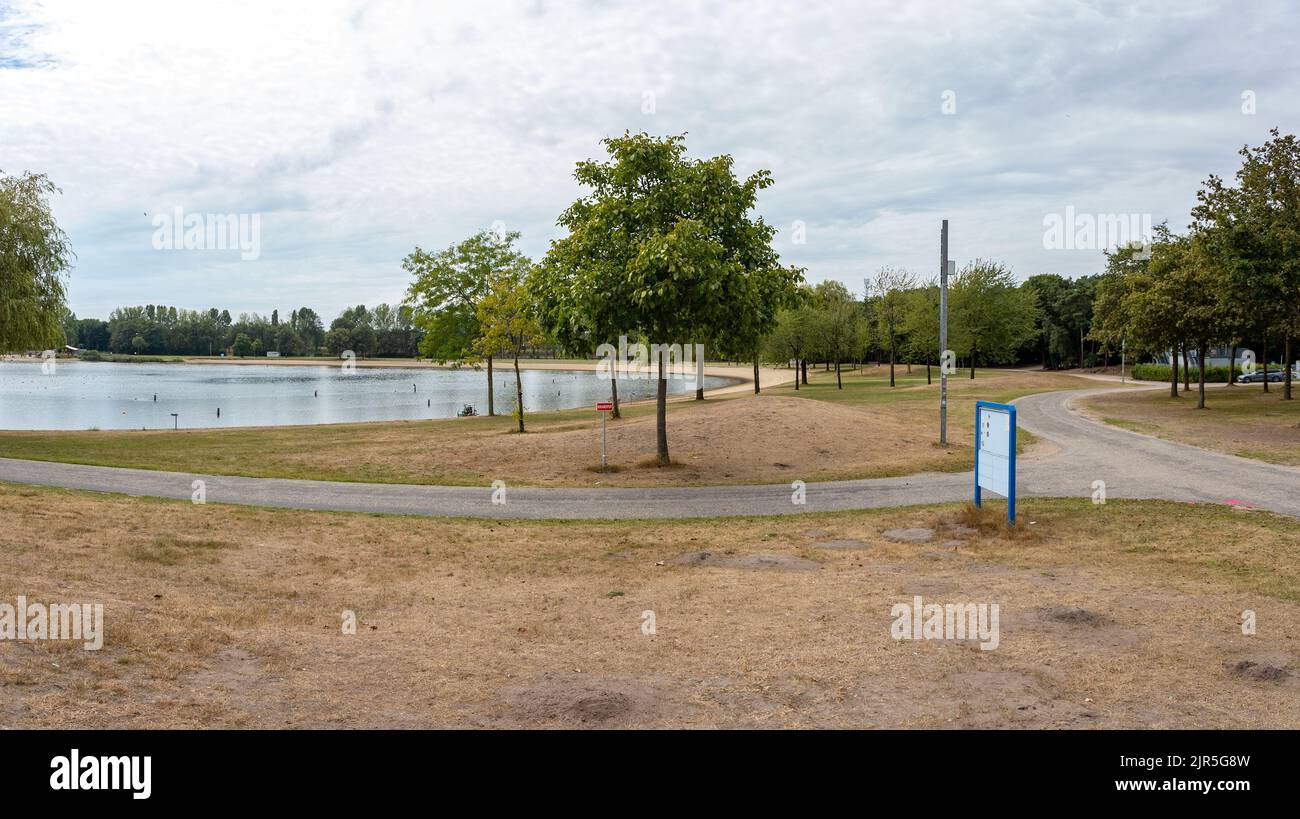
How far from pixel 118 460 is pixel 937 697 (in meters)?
24.0

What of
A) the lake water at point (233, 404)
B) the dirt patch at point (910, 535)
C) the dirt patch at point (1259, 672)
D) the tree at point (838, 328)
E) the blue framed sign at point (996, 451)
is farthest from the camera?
the tree at point (838, 328)

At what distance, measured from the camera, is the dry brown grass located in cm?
681

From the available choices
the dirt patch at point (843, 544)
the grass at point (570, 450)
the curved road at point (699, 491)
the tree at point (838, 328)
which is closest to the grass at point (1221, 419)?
the curved road at point (699, 491)

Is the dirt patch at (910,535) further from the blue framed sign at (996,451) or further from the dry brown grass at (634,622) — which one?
the blue framed sign at (996,451)

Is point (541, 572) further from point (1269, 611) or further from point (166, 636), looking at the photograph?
point (1269, 611)

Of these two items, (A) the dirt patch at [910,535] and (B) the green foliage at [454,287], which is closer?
(A) the dirt patch at [910,535]

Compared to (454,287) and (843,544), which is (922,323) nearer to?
(454,287)

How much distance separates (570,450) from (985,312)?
6035 cm

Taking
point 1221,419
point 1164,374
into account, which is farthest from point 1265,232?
point 1164,374

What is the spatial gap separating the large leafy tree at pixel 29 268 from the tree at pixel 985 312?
218 ft

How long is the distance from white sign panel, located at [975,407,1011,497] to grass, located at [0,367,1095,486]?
22.3ft

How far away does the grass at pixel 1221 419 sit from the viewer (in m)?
27.5
